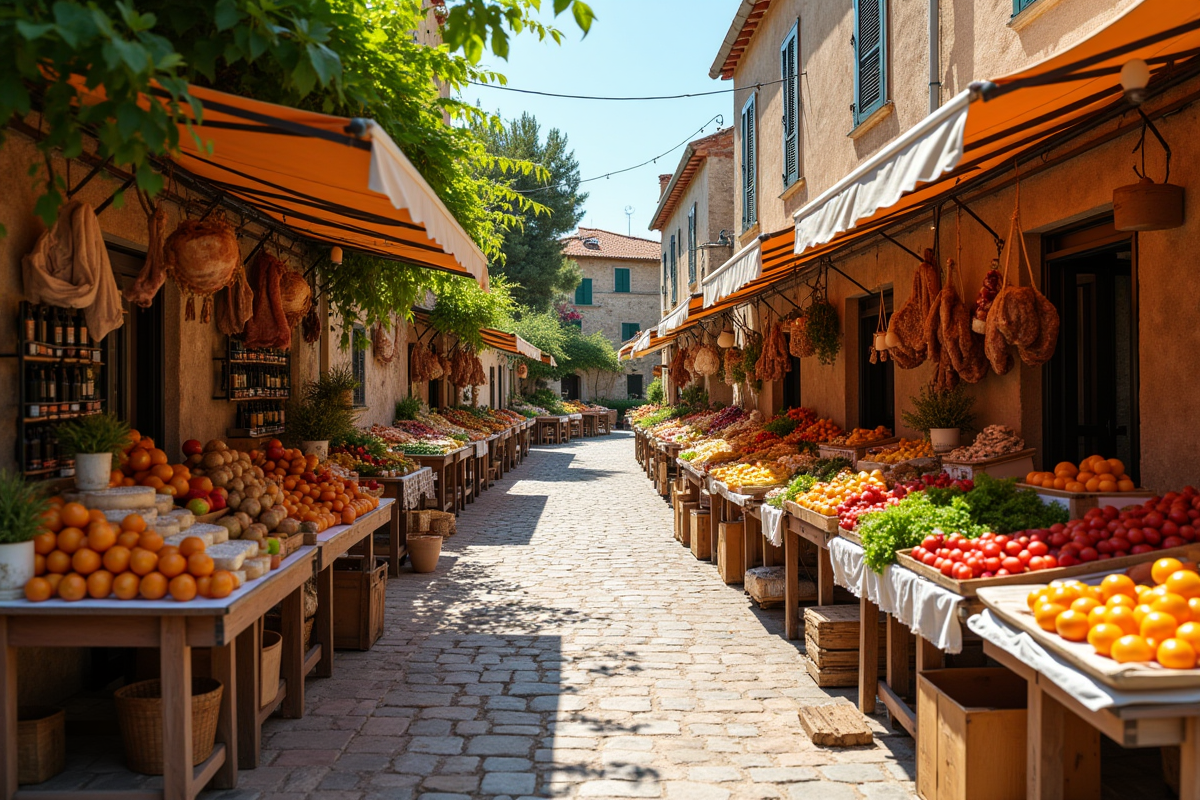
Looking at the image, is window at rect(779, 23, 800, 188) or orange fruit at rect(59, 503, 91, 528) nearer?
orange fruit at rect(59, 503, 91, 528)

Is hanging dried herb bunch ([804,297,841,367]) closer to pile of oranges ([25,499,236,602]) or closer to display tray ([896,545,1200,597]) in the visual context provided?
display tray ([896,545,1200,597])

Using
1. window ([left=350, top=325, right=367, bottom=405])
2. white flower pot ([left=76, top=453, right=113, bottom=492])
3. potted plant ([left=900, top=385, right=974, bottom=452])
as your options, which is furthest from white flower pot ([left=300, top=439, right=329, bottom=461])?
potted plant ([left=900, top=385, right=974, bottom=452])

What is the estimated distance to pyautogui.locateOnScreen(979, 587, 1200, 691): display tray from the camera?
8.72 ft

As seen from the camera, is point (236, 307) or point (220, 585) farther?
point (236, 307)

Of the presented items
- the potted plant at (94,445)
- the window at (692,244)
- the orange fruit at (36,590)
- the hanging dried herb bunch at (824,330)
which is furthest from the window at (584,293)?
the orange fruit at (36,590)

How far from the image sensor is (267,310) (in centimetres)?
674

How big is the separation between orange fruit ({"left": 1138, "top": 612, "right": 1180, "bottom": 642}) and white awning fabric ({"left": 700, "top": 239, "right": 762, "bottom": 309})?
15.1ft

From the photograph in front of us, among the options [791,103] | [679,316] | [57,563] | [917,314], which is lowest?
[57,563]

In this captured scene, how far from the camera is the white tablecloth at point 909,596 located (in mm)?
3820

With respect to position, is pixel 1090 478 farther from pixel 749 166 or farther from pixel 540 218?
pixel 540 218

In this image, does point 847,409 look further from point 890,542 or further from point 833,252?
point 890,542

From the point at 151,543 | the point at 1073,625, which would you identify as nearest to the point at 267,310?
the point at 151,543

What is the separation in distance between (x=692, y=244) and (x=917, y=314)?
14.7 meters

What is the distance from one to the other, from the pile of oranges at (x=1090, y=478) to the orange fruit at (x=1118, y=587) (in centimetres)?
129
